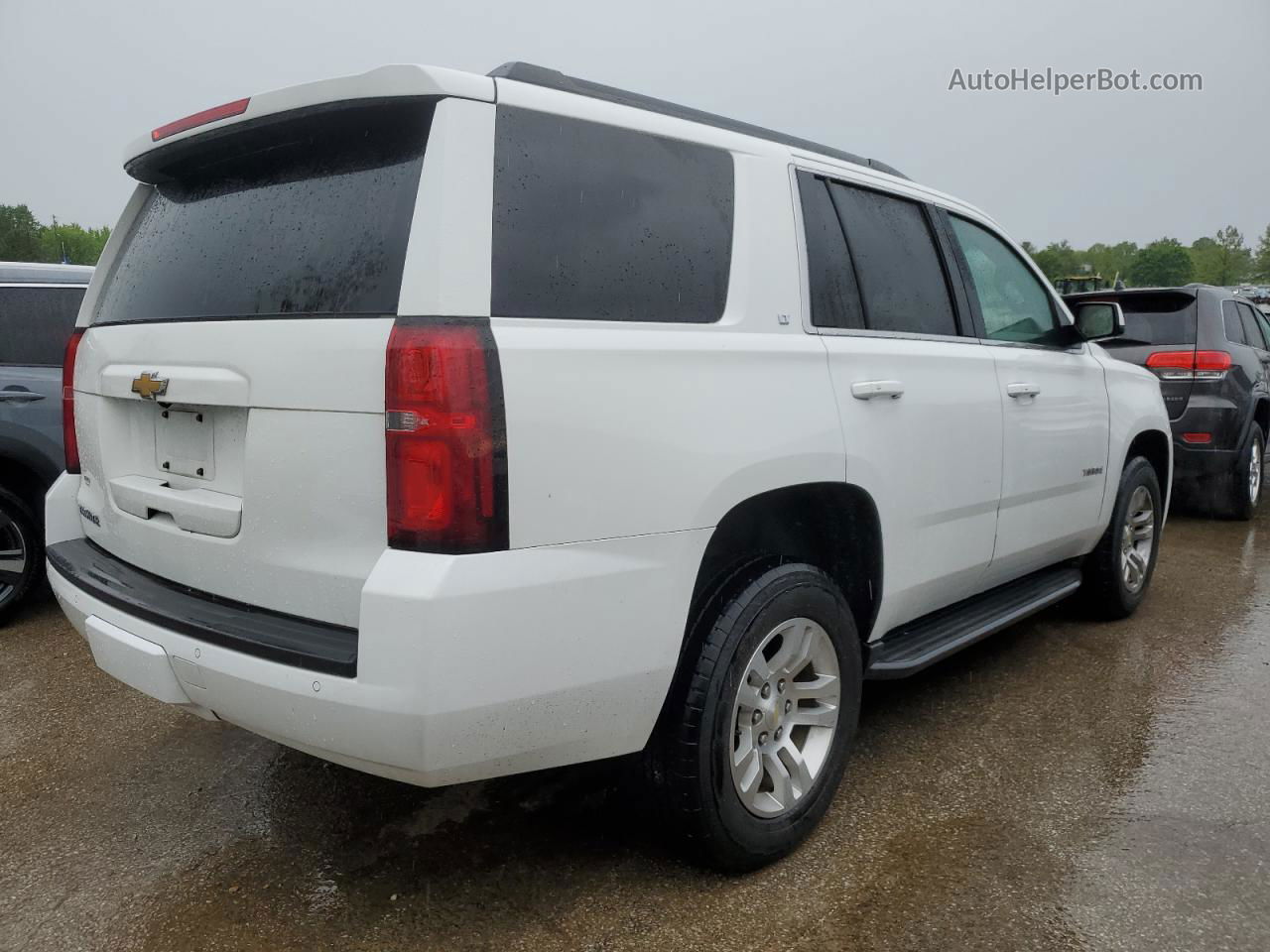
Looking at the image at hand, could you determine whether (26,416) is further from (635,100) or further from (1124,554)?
(1124,554)

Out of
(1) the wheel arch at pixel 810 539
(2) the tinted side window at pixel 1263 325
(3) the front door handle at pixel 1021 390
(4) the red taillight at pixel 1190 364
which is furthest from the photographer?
(2) the tinted side window at pixel 1263 325

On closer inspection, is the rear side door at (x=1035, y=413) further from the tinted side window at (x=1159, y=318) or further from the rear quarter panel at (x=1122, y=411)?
the tinted side window at (x=1159, y=318)

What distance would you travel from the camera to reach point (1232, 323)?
7312 millimetres

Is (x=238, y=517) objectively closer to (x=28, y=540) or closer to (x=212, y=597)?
(x=212, y=597)

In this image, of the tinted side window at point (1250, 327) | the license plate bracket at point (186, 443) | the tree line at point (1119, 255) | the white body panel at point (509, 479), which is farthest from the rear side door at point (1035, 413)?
the tree line at point (1119, 255)

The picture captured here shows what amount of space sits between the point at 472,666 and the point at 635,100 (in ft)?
4.79

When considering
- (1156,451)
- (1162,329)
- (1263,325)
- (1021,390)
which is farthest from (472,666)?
(1263,325)

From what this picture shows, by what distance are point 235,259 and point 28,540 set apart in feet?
10.5

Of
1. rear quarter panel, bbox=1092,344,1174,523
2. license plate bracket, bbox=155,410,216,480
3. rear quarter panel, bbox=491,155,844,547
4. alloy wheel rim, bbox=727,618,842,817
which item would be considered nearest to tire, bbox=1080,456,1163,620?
rear quarter panel, bbox=1092,344,1174,523

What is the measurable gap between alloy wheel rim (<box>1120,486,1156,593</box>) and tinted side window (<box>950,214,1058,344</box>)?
1.18 m

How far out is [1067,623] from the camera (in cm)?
468

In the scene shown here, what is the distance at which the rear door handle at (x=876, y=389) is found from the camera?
266 cm

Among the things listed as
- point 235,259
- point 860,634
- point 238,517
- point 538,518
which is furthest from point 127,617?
point 860,634

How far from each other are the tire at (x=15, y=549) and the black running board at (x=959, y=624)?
4072mm
